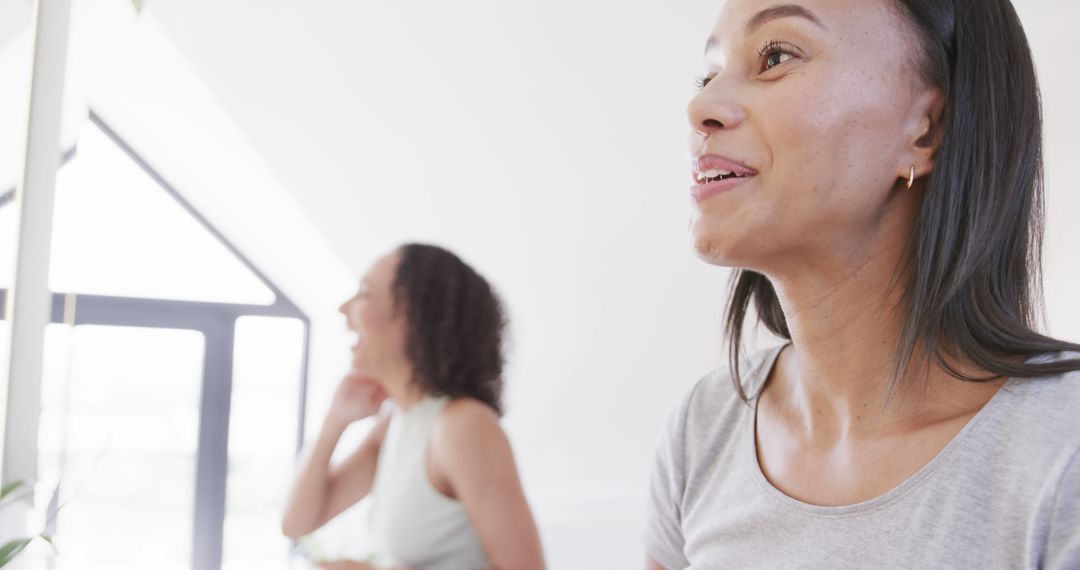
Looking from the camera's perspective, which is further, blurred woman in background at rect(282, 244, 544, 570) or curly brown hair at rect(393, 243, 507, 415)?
curly brown hair at rect(393, 243, 507, 415)

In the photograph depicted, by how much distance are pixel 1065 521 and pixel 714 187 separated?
1.00 ft

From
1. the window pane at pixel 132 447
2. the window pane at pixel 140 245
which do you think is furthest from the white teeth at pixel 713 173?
the window pane at pixel 132 447

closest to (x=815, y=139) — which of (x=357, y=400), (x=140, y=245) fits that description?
(x=357, y=400)

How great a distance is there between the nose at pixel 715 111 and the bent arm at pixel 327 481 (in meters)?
1.25

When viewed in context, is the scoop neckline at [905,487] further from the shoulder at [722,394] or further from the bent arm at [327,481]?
the bent arm at [327,481]

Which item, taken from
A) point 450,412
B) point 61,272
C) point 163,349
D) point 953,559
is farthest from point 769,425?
point 163,349

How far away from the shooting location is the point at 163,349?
3486mm

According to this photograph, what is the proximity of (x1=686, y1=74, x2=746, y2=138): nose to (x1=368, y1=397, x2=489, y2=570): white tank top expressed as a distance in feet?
3.28

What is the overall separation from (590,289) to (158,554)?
2.03 meters

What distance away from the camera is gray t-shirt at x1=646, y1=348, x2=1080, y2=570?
1.70ft

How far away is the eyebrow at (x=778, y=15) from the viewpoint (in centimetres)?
67

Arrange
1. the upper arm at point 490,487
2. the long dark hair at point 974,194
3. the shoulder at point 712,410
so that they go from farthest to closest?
the upper arm at point 490,487, the shoulder at point 712,410, the long dark hair at point 974,194

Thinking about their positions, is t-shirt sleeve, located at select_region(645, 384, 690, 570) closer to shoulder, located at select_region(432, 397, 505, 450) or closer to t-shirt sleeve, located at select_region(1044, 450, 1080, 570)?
t-shirt sleeve, located at select_region(1044, 450, 1080, 570)

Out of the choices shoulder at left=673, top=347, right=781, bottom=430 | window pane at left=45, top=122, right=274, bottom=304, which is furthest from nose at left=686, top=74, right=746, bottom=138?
window pane at left=45, top=122, right=274, bottom=304
